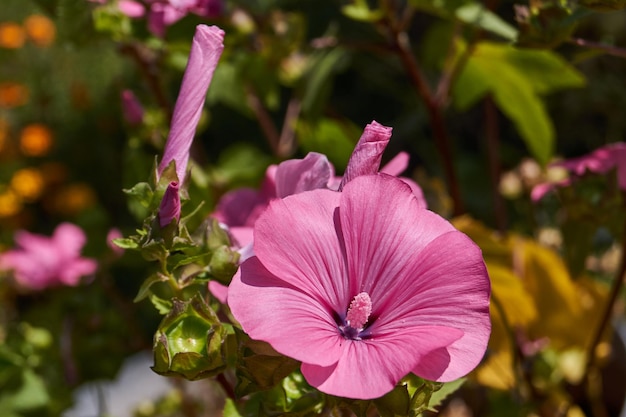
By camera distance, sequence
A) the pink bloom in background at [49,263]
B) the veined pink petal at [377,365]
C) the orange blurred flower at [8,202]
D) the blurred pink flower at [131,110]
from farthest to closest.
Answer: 1. the orange blurred flower at [8,202]
2. the pink bloom in background at [49,263]
3. the blurred pink flower at [131,110]
4. the veined pink petal at [377,365]

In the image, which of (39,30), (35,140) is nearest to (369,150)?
(35,140)

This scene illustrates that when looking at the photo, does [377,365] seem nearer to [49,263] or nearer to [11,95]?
[49,263]

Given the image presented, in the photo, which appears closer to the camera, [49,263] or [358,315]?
[358,315]

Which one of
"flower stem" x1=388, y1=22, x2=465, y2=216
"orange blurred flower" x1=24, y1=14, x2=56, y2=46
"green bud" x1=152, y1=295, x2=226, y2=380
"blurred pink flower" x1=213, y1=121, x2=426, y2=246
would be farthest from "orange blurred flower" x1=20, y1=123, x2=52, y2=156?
"green bud" x1=152, y1=295, x2=226, y2=380

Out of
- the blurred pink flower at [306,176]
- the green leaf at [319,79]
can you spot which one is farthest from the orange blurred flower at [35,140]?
the blurred pink flower at [306,176]

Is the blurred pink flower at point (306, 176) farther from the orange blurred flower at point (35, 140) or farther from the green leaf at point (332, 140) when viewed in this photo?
the orange blurred flower at point (35, 140)

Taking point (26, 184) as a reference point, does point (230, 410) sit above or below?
above

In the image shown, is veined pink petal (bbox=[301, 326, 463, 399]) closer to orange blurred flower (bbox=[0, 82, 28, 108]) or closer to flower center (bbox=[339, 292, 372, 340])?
flower center (bbox=[339, 292, 372, 340])
